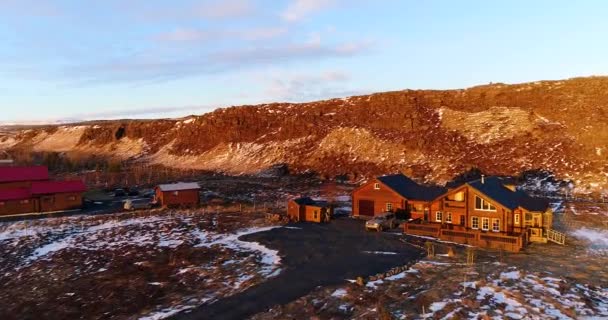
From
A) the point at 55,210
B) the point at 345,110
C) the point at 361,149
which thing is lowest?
the point at 55,210

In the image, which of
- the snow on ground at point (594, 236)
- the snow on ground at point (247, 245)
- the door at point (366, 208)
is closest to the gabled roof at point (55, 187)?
the snow on ground at point (247, 245)

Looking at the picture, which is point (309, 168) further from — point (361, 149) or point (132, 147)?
point (132, 147)

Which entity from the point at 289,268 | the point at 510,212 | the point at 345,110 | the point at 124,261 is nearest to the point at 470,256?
the point at 510,212

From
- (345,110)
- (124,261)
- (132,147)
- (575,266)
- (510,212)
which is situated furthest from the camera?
(132,147)

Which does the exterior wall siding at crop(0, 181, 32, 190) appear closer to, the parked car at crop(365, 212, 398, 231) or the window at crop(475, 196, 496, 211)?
the parked car at crop(365, 212, 398, 231)

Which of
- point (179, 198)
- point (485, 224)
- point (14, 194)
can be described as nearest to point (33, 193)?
point (14, 194)

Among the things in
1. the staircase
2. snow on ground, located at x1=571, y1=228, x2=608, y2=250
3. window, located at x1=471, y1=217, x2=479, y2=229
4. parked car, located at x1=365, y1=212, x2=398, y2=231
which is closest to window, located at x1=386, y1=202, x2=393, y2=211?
parked car, located at x1=365, y1=212, x2=398, y2=231
